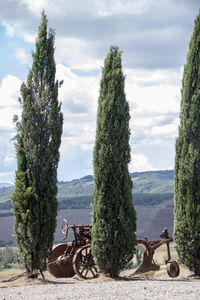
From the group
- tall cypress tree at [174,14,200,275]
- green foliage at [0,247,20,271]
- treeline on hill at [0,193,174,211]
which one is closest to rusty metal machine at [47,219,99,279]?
tall cypress tree at [174,14,200,275]

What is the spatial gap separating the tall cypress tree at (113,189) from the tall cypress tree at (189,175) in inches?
78.0

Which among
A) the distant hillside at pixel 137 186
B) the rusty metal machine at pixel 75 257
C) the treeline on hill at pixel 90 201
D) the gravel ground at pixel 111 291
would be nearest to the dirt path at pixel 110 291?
the gravel ground at pixel 111 291

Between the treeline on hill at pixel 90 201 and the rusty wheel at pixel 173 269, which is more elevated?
the treeline on hill at pixel 90 201

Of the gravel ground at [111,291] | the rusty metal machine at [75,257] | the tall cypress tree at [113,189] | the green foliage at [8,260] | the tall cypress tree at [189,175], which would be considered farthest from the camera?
the green foliage at [8,260]

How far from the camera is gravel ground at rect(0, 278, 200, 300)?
30.8ft

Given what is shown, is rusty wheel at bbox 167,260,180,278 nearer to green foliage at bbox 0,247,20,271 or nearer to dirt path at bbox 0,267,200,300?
dirt path at bbox 0,267,200,300

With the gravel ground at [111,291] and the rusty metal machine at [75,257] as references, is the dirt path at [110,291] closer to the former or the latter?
the gravel ground at [111,291]

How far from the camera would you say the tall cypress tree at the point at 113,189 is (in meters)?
12.4

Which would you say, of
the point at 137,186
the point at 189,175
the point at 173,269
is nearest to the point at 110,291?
the point at 173,269

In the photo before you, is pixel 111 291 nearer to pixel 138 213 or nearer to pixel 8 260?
pixel 8 260

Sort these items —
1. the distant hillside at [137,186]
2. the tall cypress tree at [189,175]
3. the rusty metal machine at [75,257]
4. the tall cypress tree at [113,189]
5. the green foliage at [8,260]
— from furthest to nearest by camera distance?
1. the distant hillside at [137,186]
2. the green foliage at [8,260]
3. the tall cypress tree at [189,175]
4. the rusty metal machine at [75,257]
5. the tall cypress tree at [113,189]

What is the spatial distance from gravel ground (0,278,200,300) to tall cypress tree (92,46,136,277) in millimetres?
1513

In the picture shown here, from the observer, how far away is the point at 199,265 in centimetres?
1356

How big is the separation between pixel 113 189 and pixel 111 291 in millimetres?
3318
